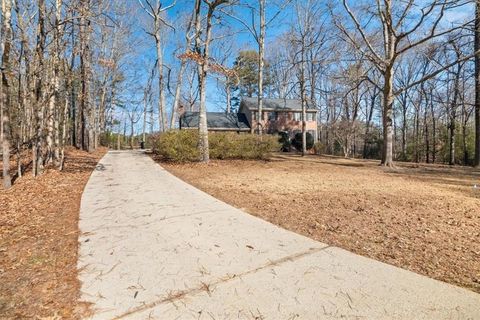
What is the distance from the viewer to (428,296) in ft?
8.19

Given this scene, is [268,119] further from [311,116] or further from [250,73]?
[250,73]

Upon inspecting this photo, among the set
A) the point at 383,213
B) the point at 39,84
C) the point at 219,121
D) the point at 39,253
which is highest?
the point at 219,121

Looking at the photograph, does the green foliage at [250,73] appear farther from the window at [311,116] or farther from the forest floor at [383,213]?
the forest floor at [383,213]

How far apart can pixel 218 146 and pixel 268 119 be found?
69.3 feet

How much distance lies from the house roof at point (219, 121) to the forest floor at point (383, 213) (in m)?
24.6

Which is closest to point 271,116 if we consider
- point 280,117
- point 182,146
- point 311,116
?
point 280,117

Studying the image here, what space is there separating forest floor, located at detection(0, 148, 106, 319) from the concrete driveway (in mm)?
168

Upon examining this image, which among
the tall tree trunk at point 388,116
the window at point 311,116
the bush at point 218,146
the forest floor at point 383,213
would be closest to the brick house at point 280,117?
the window at point 311,116

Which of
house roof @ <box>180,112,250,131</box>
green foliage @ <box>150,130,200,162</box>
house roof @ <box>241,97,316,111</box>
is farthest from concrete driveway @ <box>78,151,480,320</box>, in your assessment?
house roof @ <box>241,97,316,111</box>

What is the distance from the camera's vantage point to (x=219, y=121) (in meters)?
34.3

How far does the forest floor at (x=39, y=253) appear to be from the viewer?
2484mm

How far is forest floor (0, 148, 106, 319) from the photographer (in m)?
2.48

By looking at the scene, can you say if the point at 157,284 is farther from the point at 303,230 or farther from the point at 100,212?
the point at 100,212

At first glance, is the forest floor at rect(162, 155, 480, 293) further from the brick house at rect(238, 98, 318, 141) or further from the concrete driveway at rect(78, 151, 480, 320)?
the brick house at rect(238, 98, 318, 141)
